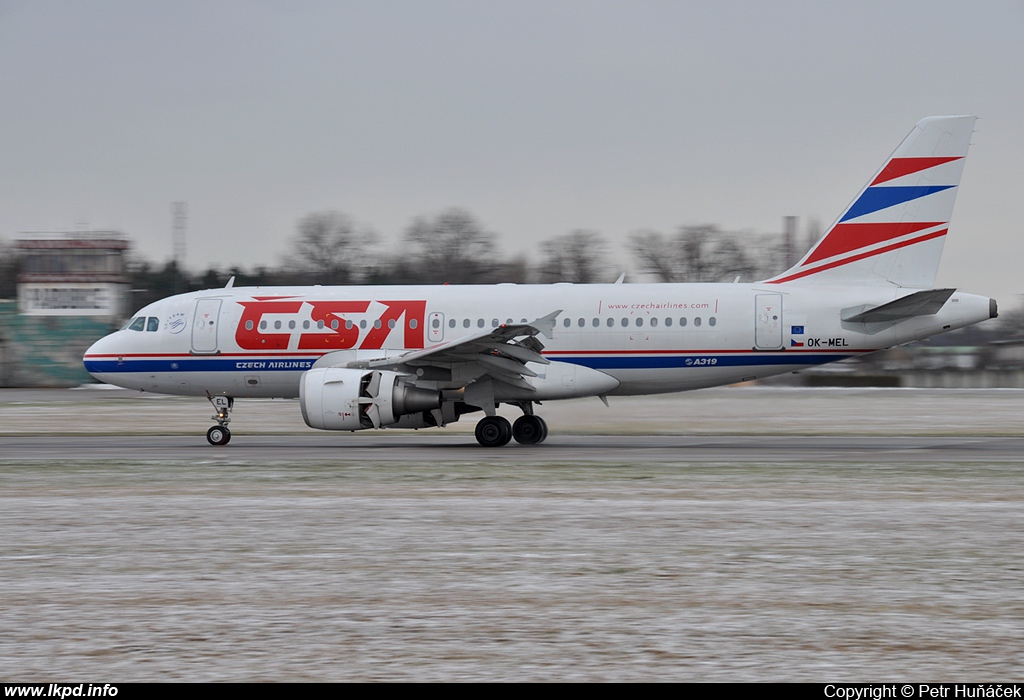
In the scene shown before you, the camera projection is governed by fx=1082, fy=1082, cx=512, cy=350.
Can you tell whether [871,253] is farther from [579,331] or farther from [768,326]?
[579,331]

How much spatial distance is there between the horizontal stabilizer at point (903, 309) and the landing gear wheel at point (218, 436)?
12.5 metres

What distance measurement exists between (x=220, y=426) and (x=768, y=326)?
11249mm

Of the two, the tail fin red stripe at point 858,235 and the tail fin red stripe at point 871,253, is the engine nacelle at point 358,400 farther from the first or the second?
the tail fin red stripe at point 858,235

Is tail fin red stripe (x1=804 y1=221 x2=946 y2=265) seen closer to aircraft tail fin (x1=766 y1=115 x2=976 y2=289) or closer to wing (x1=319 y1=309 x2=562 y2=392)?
aircraft tail fin (x1=766 y1=115 x2=976 y2=289)

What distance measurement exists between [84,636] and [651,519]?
6.00 meters

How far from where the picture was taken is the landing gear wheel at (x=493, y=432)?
69.7 ft

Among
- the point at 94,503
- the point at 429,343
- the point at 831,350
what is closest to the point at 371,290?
the point at 429,343

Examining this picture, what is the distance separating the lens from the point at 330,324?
75.4 ft

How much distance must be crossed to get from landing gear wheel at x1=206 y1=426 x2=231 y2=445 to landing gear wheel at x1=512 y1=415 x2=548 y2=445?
5.77 metres

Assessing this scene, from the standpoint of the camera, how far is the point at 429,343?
22547 mm

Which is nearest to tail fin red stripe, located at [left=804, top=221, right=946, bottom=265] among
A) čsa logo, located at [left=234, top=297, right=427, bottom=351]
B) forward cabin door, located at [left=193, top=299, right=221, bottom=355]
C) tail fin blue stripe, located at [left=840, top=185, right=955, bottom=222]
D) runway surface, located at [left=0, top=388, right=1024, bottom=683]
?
tail fin blue stripe, located at [left=840, top=185, right=955, bottom=222]

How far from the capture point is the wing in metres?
20.3
